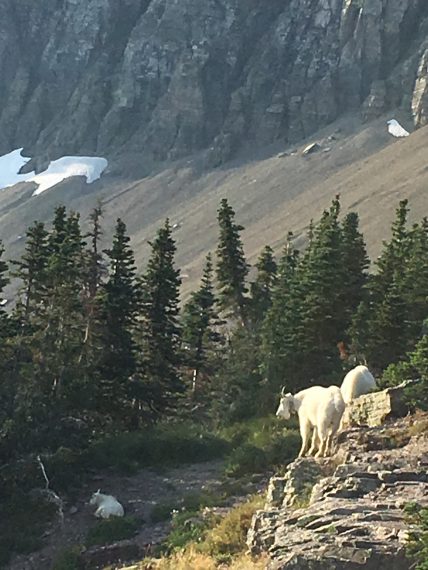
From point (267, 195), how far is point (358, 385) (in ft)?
478

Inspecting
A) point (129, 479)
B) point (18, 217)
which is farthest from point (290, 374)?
point (18, 217)

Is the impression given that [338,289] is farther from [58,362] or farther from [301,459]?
[301,459]

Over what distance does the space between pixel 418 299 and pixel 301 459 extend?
19296 mm

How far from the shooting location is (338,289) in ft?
126

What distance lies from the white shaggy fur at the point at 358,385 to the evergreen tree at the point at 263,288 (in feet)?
99.2

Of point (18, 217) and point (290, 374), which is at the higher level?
point (18, 217)

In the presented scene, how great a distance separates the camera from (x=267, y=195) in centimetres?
16450

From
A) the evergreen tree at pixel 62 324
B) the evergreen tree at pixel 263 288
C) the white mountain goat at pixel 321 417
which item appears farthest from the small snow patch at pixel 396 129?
the white mountain goat at pixel 321 417

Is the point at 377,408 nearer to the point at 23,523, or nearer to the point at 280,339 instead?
the point at 23,523

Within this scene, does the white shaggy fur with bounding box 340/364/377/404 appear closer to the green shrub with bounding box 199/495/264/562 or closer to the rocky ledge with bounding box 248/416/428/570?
the rocky ledge with bounding box 248/416/428/570

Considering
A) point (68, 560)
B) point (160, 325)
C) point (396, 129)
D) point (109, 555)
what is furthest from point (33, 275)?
point (396, 129)

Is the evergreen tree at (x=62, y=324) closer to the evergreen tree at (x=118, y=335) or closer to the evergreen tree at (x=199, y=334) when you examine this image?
the evergreen tree at (x=118, y=335)

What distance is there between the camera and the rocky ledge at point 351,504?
36.1 feet

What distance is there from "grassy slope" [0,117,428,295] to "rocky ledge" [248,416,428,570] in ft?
332
